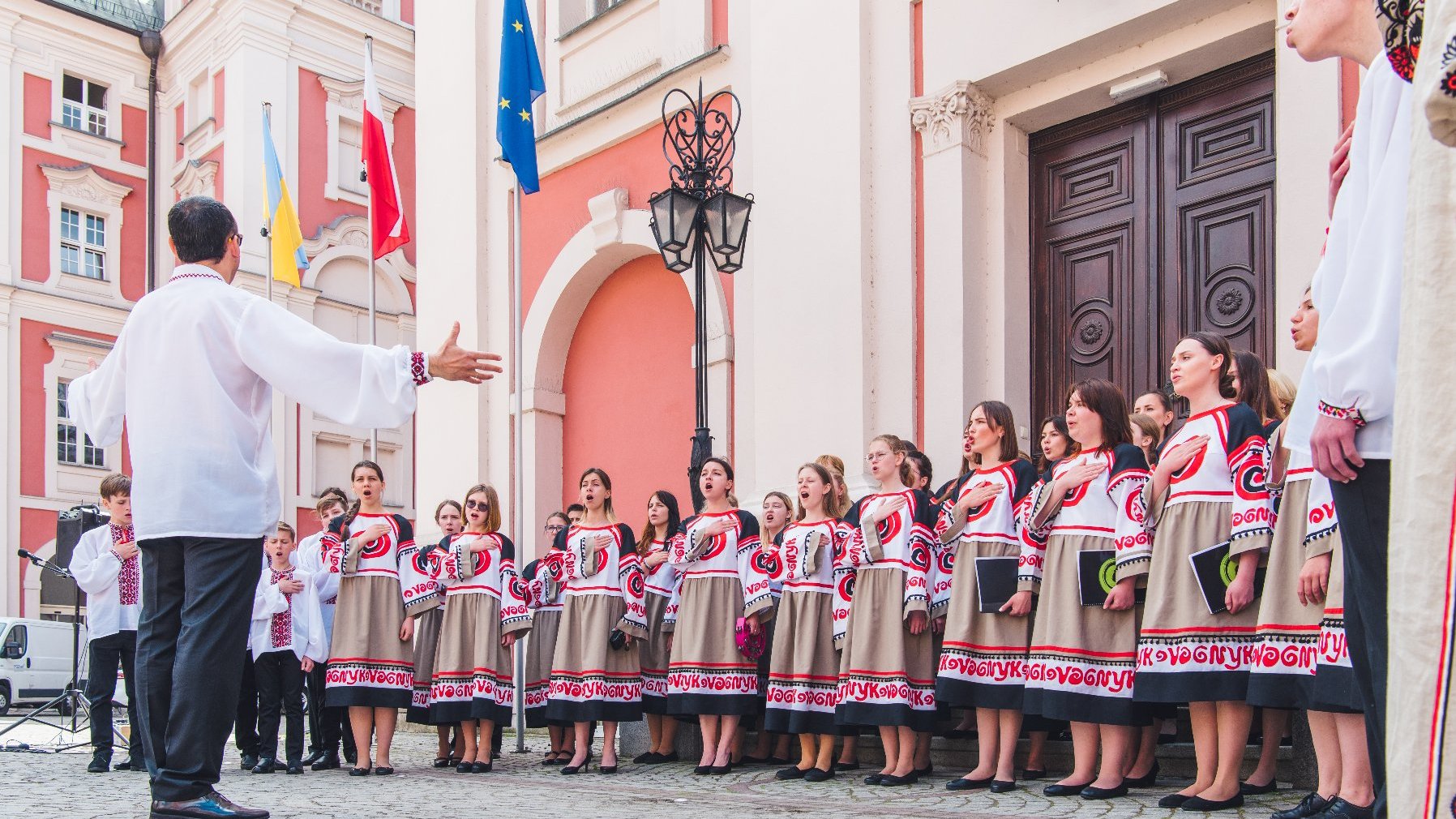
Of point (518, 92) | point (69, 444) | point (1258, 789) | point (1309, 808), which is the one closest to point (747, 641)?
point (1258, 789)

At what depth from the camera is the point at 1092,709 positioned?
249 inches

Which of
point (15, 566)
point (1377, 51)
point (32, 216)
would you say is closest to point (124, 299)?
point (32, 216)

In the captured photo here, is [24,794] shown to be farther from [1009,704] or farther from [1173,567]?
[1173,567]

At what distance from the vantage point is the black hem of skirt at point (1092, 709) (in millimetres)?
6254

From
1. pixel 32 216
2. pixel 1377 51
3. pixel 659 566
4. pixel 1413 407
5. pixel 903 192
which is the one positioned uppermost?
pixel 32 216

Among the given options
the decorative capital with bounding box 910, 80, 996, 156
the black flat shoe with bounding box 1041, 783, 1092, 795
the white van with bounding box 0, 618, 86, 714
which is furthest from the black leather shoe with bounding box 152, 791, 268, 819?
the white van with bounding box 0, 618, 86, 714

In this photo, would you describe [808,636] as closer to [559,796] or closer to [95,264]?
[559,796]

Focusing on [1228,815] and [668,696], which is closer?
[1228,815]

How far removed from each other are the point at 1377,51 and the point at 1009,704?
14.2 ft

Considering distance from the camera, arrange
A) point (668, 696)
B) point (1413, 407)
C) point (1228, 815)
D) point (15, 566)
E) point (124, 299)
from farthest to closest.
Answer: point (124, 299) < point (15, 566) < point (668, 696) < point (1228, 815) < point (1413, 407)

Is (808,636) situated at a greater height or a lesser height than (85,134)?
lesser

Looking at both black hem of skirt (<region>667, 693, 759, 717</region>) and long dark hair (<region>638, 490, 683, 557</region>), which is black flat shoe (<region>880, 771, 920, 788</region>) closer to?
black hem of skirt (<region>667, 693, 759, 717</region>)

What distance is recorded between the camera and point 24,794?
6824 millimetres

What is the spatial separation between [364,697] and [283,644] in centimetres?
90
